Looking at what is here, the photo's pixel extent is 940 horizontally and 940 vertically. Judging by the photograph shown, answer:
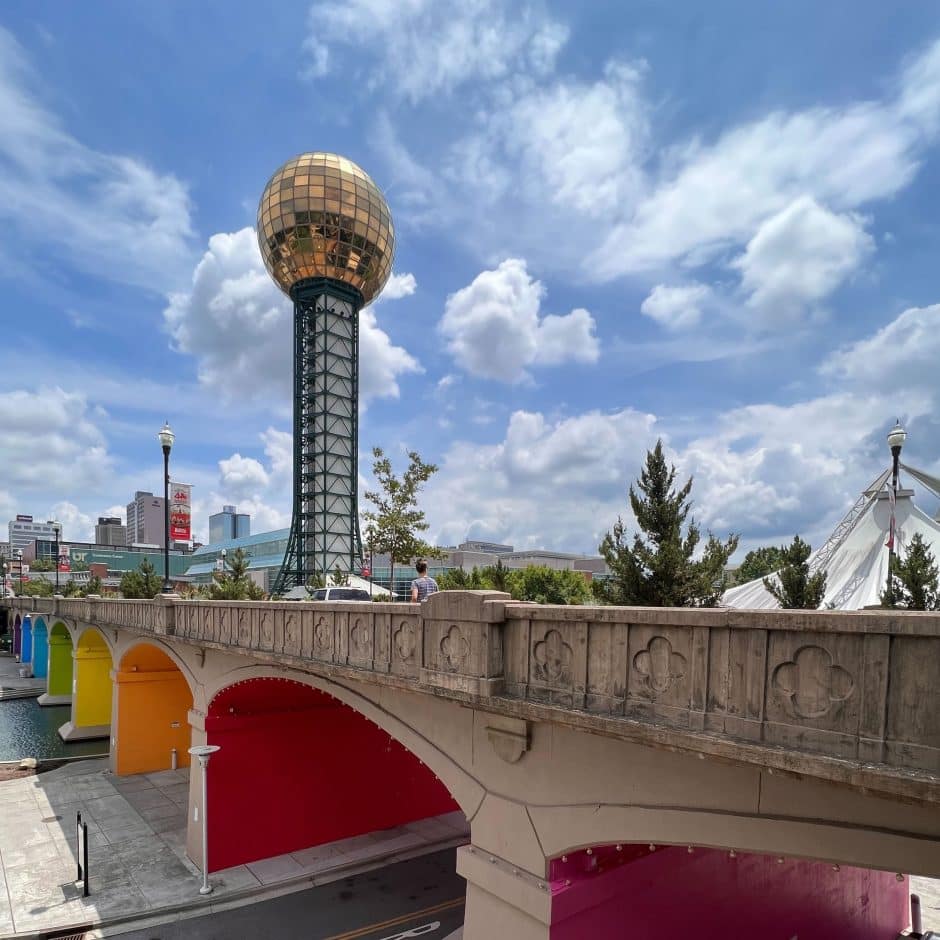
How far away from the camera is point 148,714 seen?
90.4ft

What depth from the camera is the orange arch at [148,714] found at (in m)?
27.0

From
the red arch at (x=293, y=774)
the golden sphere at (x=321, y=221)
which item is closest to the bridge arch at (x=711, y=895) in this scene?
the red arch at (x=293, y=774)

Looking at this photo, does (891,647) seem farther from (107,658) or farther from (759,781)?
(107,658)

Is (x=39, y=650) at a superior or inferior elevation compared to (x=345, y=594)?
inferior

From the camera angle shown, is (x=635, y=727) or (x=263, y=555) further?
(x=263, y=555)

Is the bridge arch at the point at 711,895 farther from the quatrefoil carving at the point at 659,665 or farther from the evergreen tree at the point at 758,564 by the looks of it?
the evergreen tree at the point at 758,564

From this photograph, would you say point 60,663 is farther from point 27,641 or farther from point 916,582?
point 916,582

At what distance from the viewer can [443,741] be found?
901 centimetres

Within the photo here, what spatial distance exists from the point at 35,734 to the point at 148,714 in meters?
16.6

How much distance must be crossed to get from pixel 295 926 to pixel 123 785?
51.3ft

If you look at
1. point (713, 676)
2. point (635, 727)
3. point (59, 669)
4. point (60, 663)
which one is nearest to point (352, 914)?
point (635, 727)

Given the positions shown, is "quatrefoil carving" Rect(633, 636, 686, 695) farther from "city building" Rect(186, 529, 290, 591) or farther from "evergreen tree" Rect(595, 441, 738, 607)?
"city building" Rect(186, 529, 290, 591)

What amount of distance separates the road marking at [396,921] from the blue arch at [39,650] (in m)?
56.5

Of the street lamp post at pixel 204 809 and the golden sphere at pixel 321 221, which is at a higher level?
the golden sphere at pixel 321 221
